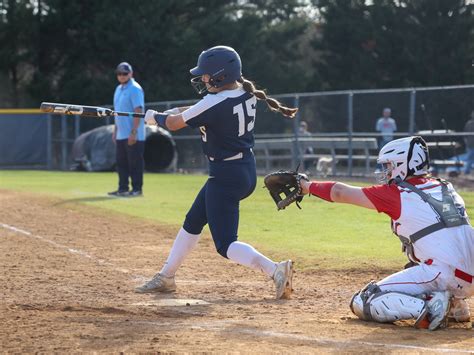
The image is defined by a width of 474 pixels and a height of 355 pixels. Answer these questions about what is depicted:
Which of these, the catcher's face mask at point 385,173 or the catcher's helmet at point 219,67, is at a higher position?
the catcher's helmet at point 219,67

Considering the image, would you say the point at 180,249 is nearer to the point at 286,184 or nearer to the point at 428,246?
the point at 286,184

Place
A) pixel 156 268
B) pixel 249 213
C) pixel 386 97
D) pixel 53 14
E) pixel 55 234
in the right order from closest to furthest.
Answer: pixel 156 268
pixel 55 234
pixel 249 213
pixel 386 97
pixel 53 14

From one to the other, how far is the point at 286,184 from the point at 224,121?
0.72m

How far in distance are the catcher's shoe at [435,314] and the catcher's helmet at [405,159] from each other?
0.91 meters

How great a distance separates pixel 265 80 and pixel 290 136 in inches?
651

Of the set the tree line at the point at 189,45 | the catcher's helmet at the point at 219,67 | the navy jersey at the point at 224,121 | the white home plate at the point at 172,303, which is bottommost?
the white home plate at the point at 172,303

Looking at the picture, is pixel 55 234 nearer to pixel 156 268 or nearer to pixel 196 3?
pixel 156 268

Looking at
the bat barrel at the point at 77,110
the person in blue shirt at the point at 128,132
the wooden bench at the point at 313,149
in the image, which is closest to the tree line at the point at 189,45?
the wooden bench at the point at 313,149

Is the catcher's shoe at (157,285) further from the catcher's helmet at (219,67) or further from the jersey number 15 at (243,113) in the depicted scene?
the catcher's helmet at (219,67)

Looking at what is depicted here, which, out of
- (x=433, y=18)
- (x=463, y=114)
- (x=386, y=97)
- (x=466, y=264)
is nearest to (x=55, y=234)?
(x=466, y=264)

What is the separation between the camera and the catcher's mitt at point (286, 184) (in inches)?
286

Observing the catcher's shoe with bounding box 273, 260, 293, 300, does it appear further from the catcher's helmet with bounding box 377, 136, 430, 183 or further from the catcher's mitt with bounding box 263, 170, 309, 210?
the catcher's helmet with bounding box 377, 136, 430, 183

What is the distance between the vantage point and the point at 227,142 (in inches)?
303

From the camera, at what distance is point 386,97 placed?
2467 cm
